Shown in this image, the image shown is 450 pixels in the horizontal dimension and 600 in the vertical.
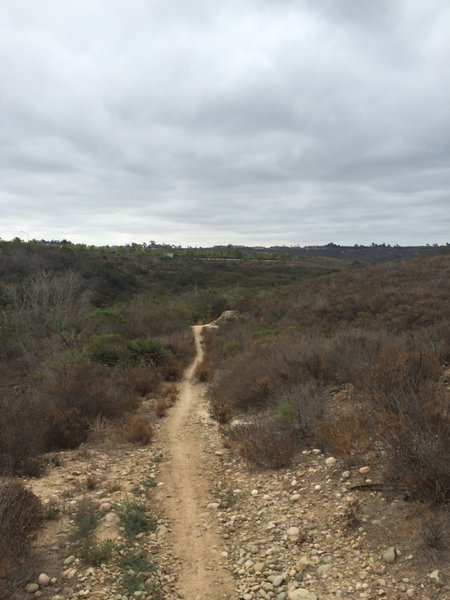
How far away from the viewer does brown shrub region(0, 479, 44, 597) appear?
382cm

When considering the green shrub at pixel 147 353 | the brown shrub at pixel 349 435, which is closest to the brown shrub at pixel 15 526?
the brown shrub at pixel 349 435

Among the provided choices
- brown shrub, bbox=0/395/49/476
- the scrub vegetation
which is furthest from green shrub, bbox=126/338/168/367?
brown shrub, bbox=0/395/49/476

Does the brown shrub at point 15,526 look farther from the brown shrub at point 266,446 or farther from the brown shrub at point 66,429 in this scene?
the brown shrub at point 266,446

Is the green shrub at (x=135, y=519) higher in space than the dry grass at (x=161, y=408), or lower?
higher

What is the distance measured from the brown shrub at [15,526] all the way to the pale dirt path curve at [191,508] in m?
1.47

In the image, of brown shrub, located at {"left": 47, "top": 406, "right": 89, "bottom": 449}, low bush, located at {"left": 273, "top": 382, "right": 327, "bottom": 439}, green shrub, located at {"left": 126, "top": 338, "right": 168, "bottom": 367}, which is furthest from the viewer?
green shrub, located at {"left": 126, "top": 338, "right": 168, "bottom": 367}

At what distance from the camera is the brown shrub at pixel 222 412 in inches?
373

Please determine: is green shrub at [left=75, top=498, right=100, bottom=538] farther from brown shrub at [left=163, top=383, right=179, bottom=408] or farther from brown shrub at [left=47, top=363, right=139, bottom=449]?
brown shrub at [left=163, top=383, right=179, bottom=408]

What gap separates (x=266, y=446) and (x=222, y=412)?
115 inches

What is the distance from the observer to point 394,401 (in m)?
6.09

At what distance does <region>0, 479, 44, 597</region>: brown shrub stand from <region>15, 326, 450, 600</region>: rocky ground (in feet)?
0.55

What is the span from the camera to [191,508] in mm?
5785

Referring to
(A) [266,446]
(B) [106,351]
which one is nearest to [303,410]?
(A) [266,446]

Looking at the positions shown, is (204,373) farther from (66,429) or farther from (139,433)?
(66,429)
